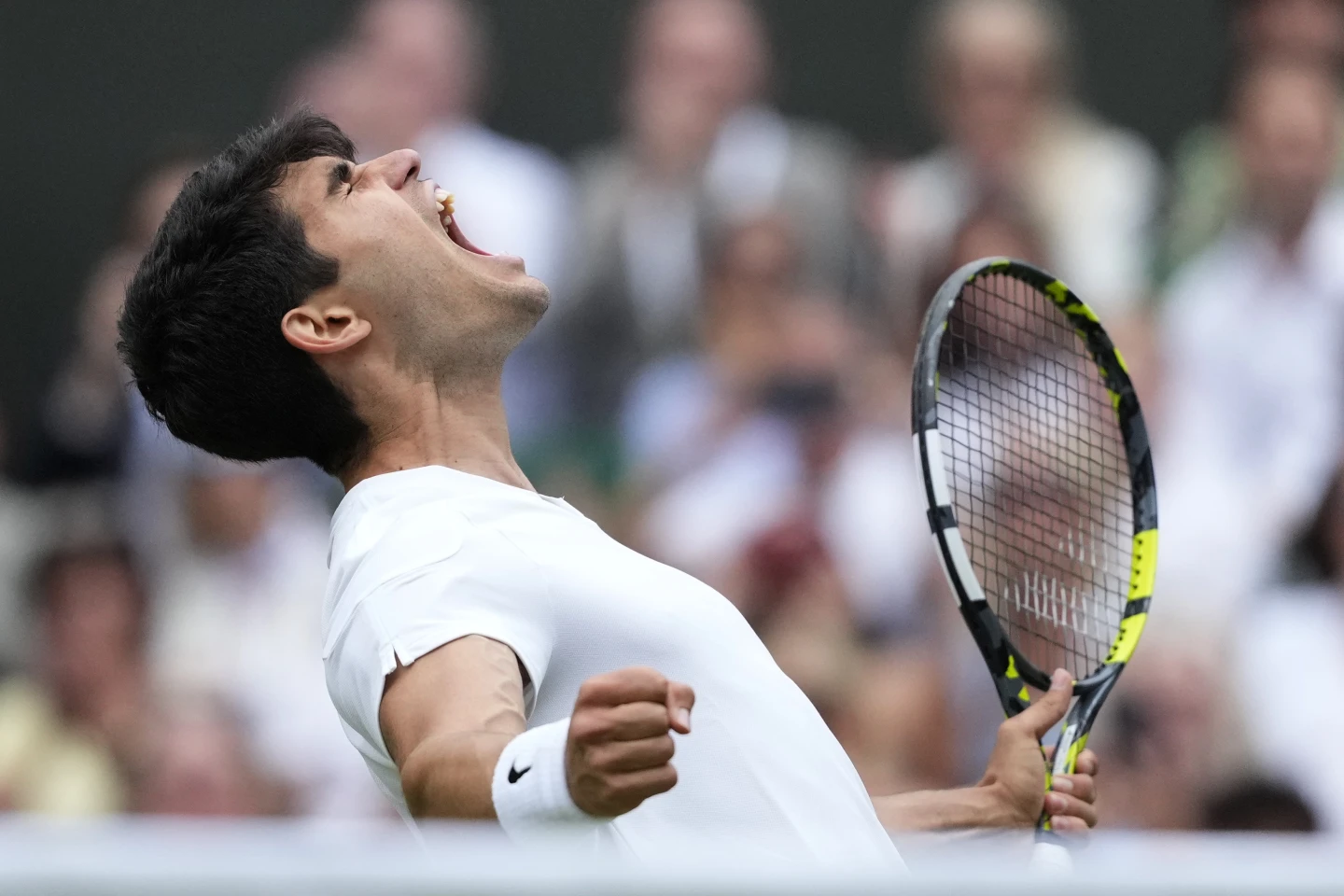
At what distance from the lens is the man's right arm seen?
1.89 metres

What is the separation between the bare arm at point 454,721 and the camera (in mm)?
2047

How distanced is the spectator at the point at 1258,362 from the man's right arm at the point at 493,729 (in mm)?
4370

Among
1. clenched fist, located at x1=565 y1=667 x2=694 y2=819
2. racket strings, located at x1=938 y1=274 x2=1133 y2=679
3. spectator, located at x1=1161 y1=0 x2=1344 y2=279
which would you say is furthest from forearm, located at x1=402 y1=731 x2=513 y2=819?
spectator, located at x1=1161 y1=0 x2=1344 y2=279

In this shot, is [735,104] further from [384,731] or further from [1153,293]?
[384,731]

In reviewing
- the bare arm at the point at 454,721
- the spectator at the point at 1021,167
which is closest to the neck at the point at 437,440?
the bare arm at the point at 454,721

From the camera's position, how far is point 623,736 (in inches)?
74.2

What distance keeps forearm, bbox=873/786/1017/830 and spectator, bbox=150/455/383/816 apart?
3.44 m

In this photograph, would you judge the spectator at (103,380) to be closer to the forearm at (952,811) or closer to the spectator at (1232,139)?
the spectator at (1232,139)

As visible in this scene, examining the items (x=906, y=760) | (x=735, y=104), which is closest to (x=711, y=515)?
(x=906, y=760)

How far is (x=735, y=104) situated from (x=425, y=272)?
13.6ft

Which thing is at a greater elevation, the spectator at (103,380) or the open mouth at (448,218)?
the open mouth at (448,218)

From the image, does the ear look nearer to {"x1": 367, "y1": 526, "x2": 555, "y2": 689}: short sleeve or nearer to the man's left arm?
{"x1": 367, "y1": 526, "x2": 555, "y2": 689}: short sleeve

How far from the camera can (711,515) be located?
6.37 metres

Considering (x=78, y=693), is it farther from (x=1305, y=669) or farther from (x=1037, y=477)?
(x=1305, y=669)
